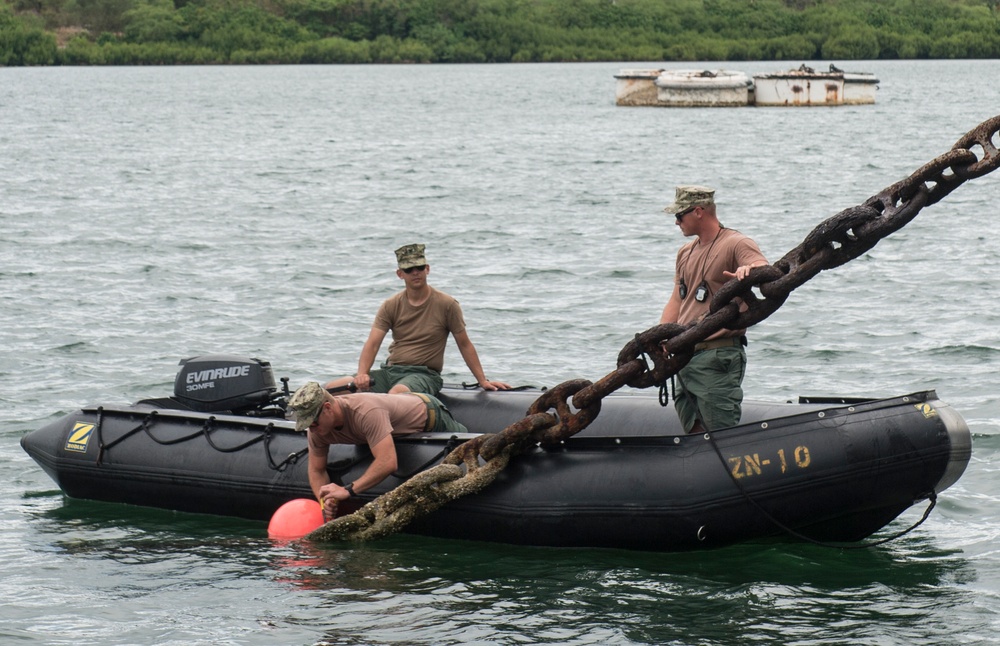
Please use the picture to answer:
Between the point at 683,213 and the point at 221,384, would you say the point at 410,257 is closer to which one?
the point at 221,384

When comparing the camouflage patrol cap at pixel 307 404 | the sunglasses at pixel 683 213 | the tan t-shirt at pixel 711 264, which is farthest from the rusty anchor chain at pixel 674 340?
the camouflage patrol cap at pixel 307 404

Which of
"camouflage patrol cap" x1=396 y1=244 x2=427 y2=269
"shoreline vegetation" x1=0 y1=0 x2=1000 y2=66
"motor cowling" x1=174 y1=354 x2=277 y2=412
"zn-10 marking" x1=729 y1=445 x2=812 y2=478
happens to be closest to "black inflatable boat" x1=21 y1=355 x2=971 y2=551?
"zn-10 marking" x1=729 y1=445 x2=812 y2=478

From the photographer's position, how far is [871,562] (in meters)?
8.66

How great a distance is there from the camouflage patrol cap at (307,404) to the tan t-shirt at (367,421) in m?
0.17

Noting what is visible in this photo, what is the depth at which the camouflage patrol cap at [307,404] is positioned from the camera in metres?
8.48

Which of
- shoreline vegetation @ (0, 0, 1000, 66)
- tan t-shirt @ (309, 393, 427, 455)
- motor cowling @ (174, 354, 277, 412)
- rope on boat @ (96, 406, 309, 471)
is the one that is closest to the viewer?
tan t-shirt @ (309, 393, 427, 455)

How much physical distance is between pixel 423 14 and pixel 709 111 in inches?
2064

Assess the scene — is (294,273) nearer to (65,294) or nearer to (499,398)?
(65,294)

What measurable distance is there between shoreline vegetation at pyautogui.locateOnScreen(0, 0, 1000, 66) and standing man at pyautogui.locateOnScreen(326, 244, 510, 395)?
88.3 meters

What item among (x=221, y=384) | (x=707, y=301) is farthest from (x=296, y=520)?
(x=707, y=301)

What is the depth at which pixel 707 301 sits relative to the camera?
27.1ft

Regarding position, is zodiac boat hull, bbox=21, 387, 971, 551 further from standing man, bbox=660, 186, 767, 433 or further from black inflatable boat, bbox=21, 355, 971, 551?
standing man, bbox=660, 186, 767, 433

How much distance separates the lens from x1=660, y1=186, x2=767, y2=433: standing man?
8148 mm

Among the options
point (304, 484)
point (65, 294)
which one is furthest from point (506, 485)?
point (65, 294)
